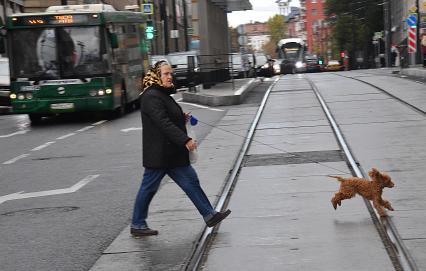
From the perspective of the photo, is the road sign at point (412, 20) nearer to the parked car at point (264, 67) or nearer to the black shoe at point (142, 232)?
the parked car at point (264, 67)

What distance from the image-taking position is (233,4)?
3672 cm

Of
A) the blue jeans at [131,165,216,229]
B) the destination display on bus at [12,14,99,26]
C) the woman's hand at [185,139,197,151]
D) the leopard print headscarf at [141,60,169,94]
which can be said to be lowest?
the blue jeans at [131,165,216,229]

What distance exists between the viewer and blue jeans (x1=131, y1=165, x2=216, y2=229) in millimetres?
7227

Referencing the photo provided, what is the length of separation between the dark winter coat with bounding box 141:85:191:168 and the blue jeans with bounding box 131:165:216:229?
9cm

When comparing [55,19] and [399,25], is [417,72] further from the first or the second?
[399,25]

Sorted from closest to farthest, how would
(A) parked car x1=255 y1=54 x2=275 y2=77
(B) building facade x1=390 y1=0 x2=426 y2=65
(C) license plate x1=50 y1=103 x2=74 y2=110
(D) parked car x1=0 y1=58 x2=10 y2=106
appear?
(C) license plate x1=50 y1=103 x2=74 y2=110 < (D) parked car x1=0 y1=58 x2=10 y2=106 < (B) building facade x1=390 y1=0 x2=426 y2=65 < (A) parked car x1=255 y1=54 x2=275 y2=77

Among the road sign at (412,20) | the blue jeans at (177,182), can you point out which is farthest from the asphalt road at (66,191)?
the road sign at (412,20)

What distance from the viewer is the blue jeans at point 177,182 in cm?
723

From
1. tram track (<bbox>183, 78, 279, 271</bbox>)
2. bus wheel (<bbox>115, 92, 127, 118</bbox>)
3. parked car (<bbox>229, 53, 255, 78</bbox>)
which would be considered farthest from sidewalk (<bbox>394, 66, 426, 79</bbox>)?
tram track (<bbox>183, 78, 279, 271</bbox>)

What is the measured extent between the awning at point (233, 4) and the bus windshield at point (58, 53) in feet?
42.6

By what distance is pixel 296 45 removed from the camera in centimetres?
7394

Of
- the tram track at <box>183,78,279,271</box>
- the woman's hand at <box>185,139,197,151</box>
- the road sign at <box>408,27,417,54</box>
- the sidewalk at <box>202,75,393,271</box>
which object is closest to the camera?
the sidewalk at <box>202,75,393,271</box>

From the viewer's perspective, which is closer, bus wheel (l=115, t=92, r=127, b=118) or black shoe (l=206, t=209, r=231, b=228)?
black shoe (l=206, t=209, r=231, b=228)

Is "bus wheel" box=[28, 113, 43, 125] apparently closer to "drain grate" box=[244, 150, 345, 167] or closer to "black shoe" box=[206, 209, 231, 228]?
"drain grate" box=[244, 150, 345, 167]
